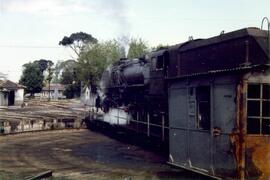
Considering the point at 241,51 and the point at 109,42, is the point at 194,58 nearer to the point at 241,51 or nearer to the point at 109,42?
the point at 241,51

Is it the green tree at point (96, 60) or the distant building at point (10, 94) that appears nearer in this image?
the distant building at point (10, 94)

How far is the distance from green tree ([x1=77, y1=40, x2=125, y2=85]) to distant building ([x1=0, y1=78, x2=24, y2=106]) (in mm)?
13066

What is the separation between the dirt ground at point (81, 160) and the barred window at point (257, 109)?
8.28ft

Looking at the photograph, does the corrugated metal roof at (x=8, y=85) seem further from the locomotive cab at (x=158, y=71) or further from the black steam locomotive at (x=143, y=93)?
the locomotive cab at (x=158, y=71)

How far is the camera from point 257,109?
32.8ft

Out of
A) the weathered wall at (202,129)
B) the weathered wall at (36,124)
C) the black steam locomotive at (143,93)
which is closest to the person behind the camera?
the weathered wall at (202,129)

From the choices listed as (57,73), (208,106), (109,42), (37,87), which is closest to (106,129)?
(208,106)

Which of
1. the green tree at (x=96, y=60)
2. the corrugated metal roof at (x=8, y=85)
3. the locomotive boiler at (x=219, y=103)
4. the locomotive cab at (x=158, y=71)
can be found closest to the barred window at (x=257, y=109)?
the locomotive boiler at (x=219, y=103)

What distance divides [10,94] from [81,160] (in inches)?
1762

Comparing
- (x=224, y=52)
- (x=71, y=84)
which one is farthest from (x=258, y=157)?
(x=71, y=84)

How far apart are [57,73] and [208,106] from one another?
148 metres

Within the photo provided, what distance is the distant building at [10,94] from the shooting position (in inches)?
2117

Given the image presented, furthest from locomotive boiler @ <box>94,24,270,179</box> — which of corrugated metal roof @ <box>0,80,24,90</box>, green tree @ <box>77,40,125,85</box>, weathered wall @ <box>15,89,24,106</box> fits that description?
green tree @ <box>77,40,125,85</box>

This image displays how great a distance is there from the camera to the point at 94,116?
26547 millimetres
